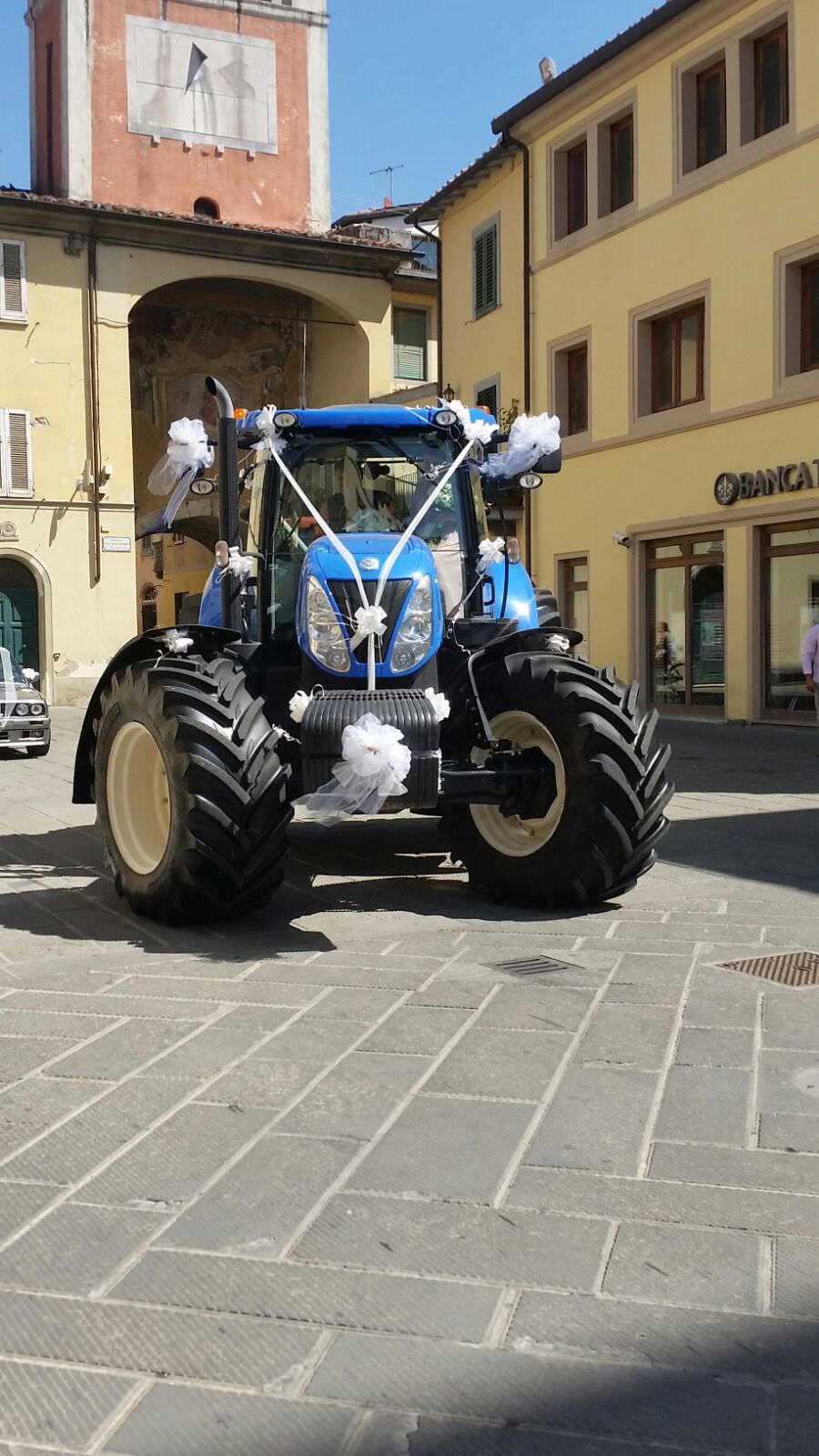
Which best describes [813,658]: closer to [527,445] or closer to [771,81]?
[771,81]

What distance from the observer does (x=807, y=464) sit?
55.4 feet

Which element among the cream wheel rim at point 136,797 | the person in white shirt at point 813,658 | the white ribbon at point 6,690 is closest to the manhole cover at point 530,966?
the cream wheel rim at point 136,797

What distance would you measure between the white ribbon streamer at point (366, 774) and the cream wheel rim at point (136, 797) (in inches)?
44.2

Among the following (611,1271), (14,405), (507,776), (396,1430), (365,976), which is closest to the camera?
(396,1430)

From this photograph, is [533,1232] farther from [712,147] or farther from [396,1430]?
[712,147]

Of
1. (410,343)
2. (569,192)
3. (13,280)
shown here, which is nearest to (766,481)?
(569,192)

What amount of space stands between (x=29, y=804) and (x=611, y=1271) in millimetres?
8834

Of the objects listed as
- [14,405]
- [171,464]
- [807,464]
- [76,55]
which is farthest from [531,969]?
[76,55]

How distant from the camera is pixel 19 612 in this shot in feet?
91.6

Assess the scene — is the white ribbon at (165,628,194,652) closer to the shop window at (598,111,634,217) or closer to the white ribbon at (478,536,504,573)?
the white ribbon at (478,536,504,573)

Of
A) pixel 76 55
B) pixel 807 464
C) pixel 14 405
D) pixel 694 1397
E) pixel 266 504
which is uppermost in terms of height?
pixel 76 55

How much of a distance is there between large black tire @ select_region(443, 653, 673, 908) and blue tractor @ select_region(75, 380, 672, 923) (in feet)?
0.03

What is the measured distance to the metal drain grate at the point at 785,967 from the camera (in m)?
5.08

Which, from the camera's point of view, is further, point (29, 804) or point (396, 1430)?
point (29, 804)
